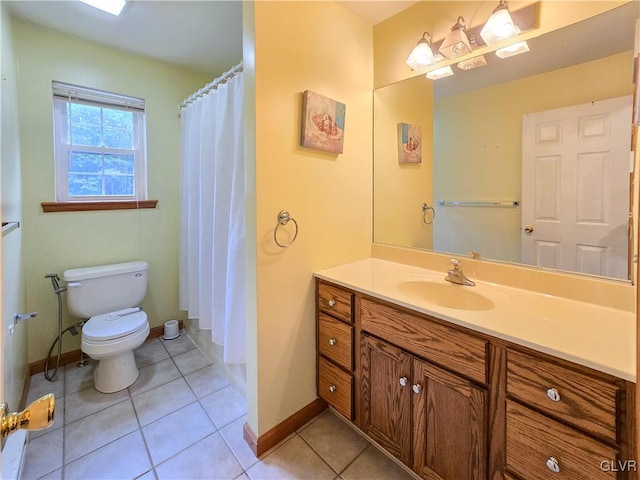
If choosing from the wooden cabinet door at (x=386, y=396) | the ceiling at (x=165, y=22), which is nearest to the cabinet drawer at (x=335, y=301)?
the wooden cabinet door at (x=386, y=396)

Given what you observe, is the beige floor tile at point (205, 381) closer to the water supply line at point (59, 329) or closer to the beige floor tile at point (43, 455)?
the beige floor tile at point (43, 455)

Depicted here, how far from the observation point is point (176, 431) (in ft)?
5.16

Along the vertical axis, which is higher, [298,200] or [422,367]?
[298,200]

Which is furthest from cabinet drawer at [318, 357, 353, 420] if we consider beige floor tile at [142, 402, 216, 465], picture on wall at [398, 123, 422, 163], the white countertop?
picture on wall at [398, 123, 422, 163]

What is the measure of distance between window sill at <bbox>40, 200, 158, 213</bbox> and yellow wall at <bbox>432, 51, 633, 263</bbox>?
7.06 feet

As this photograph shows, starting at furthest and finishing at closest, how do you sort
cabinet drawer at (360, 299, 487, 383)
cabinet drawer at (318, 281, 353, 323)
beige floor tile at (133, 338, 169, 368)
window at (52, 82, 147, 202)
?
beige floor tile at (133, 338, 169, 368)
window at (52, 82, 147, 202)
cabinet drawer at (318, 281, 353, 323)
cabinet drawer at (360, 299, 487, 383)

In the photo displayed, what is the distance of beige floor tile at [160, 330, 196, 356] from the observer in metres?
2.35

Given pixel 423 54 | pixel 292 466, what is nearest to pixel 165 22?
pixel 423 54

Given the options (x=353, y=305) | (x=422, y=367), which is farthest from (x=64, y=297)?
(x=422, y=367)

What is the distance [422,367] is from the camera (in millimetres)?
1151

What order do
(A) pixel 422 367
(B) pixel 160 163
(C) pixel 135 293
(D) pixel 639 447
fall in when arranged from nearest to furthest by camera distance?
(D) pixel 639 447, (A) pixel 422 367, (C) pixel 135 293, (B) pixel 160 163

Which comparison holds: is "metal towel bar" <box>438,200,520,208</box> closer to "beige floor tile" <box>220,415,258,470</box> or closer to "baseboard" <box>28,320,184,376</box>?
"beige floor tile" <box>220,415,258,470</box>

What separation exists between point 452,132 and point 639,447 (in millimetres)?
1462

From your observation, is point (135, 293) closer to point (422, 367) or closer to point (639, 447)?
point (422, 367)
